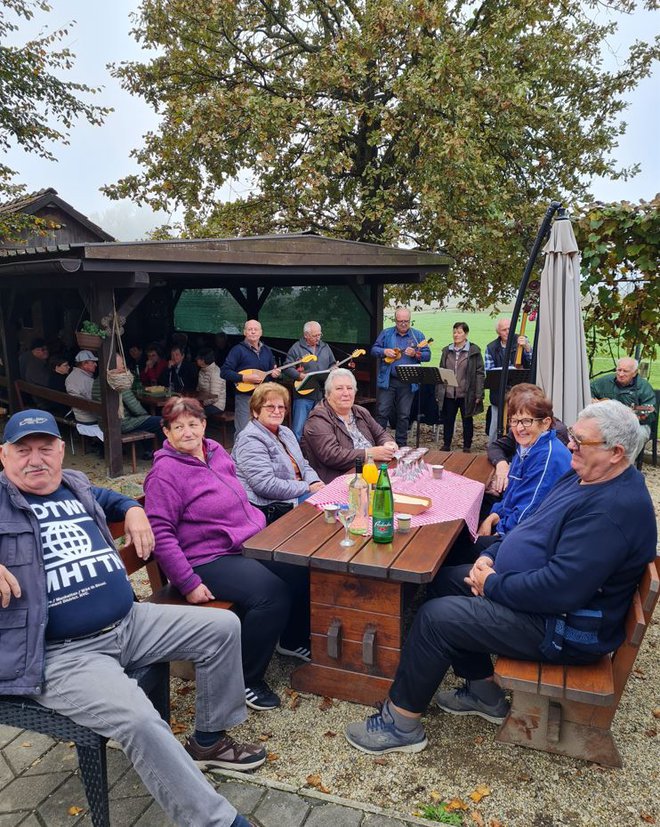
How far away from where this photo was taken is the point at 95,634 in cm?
227

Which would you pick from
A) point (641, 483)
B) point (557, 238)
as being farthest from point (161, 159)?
point (641, 483)

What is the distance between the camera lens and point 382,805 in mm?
2330

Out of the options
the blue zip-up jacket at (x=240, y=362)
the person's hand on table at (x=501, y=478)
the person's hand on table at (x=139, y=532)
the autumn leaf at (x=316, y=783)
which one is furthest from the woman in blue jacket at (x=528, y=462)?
the blue zip-up jacket at (x=240, y=362)

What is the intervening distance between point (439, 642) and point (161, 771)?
3.82ft

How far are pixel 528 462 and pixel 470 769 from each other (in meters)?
1.51

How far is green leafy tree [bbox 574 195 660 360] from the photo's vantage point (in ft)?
20.7

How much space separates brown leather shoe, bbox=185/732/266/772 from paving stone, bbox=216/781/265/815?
81mm

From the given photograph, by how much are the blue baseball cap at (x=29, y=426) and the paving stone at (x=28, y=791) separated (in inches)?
51.6

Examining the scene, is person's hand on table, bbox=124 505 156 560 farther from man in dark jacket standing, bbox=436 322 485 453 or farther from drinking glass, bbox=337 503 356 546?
man in dark jacket standing, bbox=436 322 485 453

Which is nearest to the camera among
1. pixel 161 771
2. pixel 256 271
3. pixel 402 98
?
pixel 161 771

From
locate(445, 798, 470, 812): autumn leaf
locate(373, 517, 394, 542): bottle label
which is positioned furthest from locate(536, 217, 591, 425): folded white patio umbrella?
locate(445, 798, 470, 812): autumn leaf

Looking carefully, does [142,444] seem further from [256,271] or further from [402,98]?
[402,98]

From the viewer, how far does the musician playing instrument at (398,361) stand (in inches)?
322

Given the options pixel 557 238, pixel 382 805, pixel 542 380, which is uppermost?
pixel 557 238
